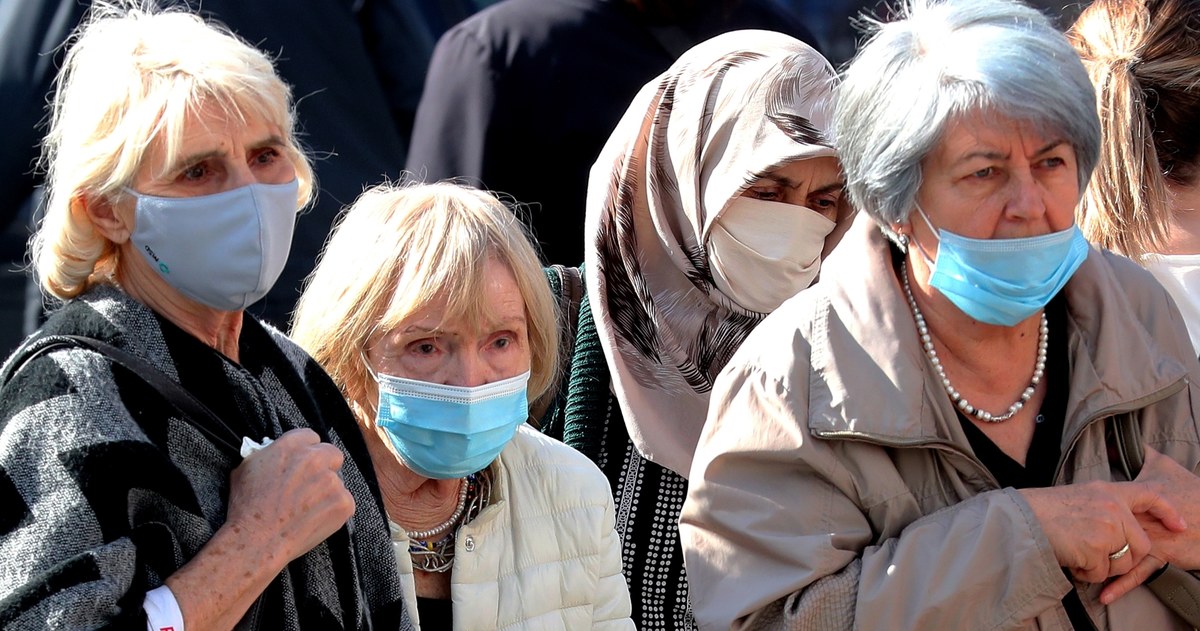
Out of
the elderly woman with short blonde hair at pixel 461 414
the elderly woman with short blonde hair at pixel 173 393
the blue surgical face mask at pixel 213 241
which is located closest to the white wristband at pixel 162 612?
the elderly woman with short blonde hair at pixel 173 393

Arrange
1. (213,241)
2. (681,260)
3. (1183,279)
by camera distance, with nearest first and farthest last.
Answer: (213,241)
(1183,279)
(681,260)

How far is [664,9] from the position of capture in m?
4.34

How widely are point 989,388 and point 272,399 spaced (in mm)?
1263

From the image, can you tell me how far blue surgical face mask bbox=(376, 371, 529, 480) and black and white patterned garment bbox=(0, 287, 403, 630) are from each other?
0.19 metres

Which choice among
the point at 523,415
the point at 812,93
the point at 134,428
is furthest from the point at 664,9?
the point at 134,428

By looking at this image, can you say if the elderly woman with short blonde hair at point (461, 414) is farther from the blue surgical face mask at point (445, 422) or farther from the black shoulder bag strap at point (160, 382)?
the black shoulder bag strap at point (160, 382)

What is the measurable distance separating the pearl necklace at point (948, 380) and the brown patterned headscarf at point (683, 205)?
0.78 m

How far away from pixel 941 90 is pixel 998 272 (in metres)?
0.32

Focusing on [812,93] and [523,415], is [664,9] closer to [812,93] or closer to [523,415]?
[812,93]

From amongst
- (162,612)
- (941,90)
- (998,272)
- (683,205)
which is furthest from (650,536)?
(162,612)

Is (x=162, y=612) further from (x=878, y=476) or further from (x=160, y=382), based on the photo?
(x=878, y=476)

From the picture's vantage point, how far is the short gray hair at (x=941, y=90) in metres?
2.59

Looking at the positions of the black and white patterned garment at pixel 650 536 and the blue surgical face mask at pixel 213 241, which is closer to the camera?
the blue surgical face mask at pixel 213 241

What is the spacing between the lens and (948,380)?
271 cm
